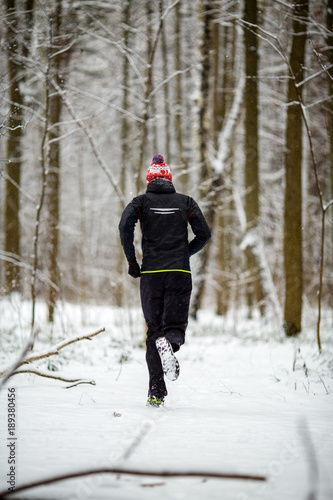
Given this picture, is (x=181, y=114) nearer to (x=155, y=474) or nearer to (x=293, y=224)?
(x=293, y=224)

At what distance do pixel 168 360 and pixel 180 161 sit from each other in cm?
825

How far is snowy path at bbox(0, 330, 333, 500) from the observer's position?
1712 mm

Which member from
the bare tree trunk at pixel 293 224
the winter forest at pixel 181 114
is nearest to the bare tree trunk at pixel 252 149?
the winter forest at pixel 181 114

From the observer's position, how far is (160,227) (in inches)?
131

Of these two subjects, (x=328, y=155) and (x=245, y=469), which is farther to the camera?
(x=328, y=155)

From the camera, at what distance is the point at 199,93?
8.92 m

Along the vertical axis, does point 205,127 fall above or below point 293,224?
above

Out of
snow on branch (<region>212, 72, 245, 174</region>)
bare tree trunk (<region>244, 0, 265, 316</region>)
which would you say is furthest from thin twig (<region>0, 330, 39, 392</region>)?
snow on branch (<region>212, 72, 245, 174</region>)

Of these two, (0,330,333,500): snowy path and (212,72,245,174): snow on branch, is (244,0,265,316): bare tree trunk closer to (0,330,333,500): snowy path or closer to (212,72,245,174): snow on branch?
(212,72,245,174): snow on branch

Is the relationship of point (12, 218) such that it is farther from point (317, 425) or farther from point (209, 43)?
point (317, 425)

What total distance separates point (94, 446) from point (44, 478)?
488 millimetres

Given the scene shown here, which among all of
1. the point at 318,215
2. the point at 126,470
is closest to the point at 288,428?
the point at 126,470

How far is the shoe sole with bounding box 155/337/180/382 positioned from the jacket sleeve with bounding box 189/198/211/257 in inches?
37.9

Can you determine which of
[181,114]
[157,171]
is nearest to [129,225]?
[157,171]
